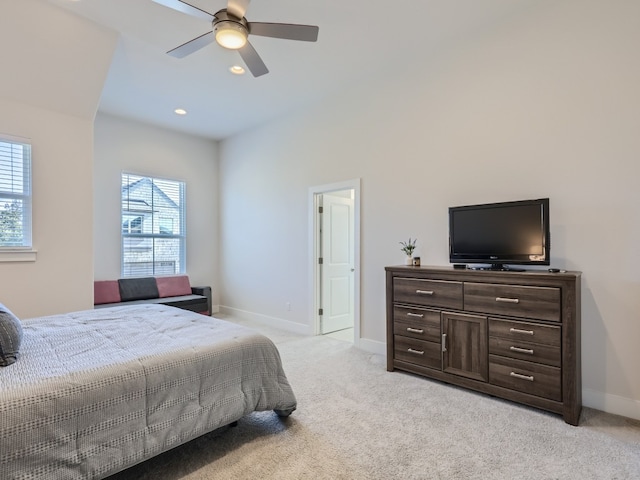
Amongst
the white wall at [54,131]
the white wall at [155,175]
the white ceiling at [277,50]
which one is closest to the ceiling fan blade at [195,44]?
the white ceiling at [277,50]

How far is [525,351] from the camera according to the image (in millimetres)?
2582

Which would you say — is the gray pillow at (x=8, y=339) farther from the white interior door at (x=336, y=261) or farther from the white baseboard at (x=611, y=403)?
the white baseboard at (x=611, y=403)

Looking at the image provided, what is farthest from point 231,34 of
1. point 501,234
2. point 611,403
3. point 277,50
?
point 611,403

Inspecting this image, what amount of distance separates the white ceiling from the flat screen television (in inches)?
66.1

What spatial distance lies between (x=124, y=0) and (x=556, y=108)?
359 centimetres

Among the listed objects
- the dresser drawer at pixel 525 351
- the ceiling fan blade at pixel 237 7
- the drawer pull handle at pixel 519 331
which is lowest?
the dresser drawer at pixel 525 351

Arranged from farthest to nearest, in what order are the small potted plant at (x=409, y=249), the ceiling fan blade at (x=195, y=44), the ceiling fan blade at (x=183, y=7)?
the small potted plant at (x=409, y=249), the ceiling fan blade at (x=195, y=44), the ceiling fan blade at (x=183, y=7)

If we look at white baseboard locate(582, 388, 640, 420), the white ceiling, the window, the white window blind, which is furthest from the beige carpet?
the window

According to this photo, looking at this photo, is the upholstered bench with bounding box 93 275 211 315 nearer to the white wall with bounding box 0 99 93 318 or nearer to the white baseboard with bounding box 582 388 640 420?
the white wall with bounding box 0 99 93 318

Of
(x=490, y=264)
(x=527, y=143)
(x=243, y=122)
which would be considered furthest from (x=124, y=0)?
(x=490, y=264)

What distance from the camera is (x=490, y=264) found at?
3.06 metres

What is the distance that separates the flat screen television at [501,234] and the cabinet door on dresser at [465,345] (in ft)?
1.77

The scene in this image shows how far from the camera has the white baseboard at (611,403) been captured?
2.48 m

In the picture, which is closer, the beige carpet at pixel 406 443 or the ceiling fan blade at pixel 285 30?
the beige carpet at pixel 406 443
